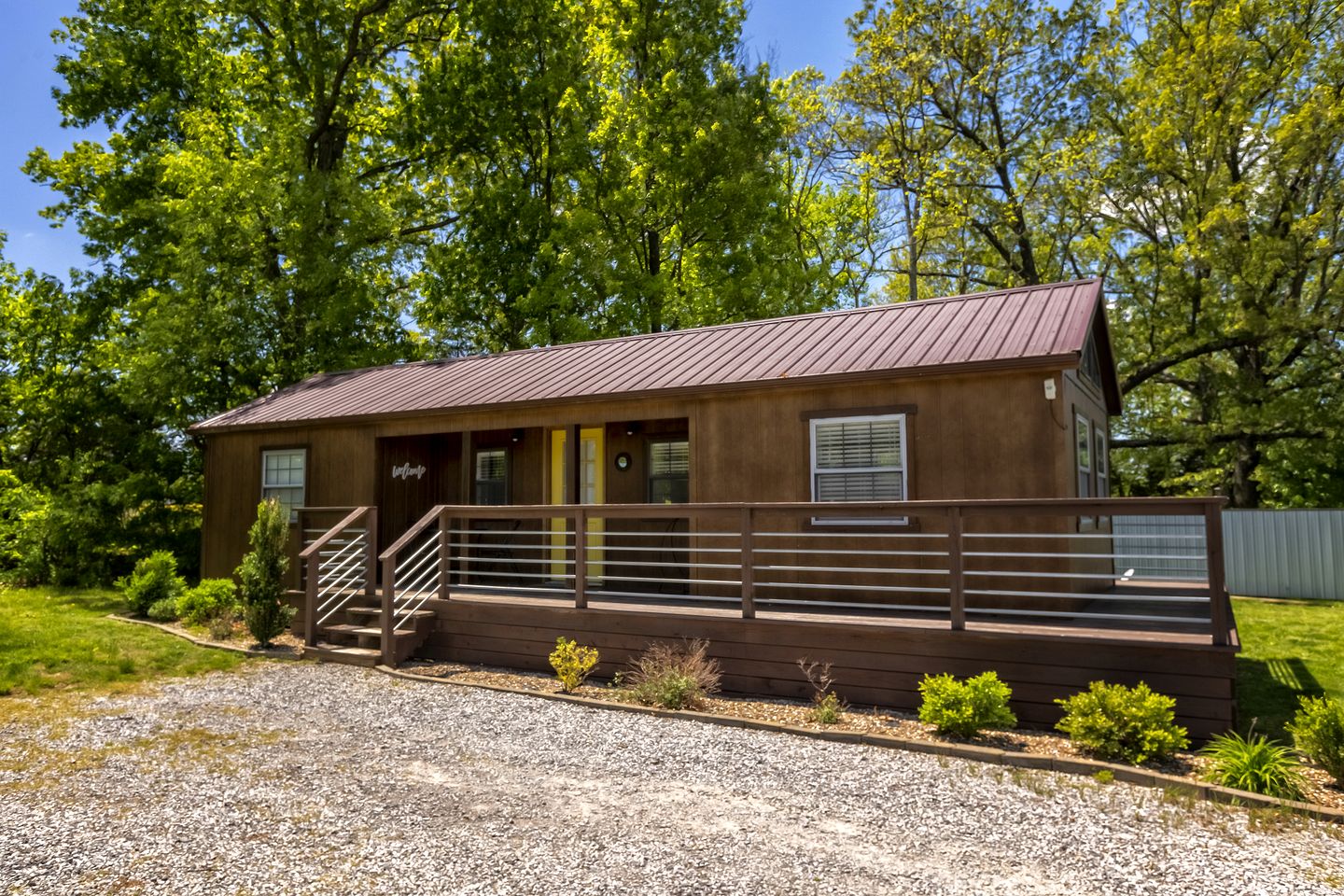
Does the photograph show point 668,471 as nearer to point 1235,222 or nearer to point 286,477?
point 286,477

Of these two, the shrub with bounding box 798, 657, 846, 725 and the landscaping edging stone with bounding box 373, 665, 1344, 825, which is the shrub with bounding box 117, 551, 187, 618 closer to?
the landscaping edging stone with bounding box 373, 665, 1344, 825

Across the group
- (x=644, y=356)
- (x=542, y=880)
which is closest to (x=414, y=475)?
(x=644, y=356)

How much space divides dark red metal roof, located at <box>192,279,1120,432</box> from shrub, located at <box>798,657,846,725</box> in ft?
9.40

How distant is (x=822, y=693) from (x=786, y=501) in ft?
7.43

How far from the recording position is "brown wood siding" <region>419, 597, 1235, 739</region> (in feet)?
19.4

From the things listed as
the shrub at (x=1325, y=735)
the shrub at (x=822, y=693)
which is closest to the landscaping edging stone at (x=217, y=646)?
the shrub at (x=822, y=693)

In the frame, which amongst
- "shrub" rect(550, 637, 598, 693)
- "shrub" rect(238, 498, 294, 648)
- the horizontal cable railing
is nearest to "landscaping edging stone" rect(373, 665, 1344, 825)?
"shrub" rect(550, 637, 598, 693)

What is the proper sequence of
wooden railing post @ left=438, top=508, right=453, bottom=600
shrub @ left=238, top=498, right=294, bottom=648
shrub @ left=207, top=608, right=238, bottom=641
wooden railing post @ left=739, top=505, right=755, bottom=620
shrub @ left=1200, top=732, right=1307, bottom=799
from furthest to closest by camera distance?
shrub @ left=207, top=608, right=238, bottom=641 → shrub @ left=238, top=498, right=294, bottom=648 → wooden railing post @ left=438, top=508, right=453, bottom=600 → wooden railing post @ left=739, top=505, right=755, bottom=620 → shrub @ left=1200, top=732, right=1307, bottom=799

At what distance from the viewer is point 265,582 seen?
9562 millimetres

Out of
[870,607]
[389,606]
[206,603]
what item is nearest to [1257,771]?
[870,607]

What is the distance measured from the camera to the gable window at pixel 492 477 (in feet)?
38.3

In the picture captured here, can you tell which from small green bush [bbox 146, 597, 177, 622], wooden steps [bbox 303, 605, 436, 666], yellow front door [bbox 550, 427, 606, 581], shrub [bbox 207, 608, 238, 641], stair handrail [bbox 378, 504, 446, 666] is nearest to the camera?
stair handrail [bbox 378, 504, 446, 666]

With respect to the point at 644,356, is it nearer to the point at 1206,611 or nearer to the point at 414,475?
the point at 414,475

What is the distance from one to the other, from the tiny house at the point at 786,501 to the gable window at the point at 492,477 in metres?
0.03
